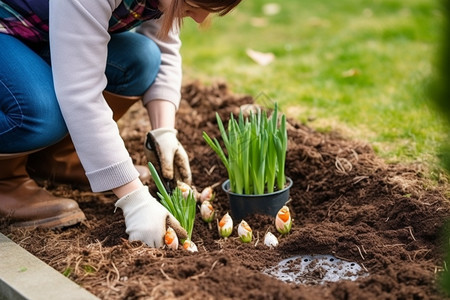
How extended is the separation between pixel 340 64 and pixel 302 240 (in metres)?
2.52

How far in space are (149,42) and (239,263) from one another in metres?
1.20

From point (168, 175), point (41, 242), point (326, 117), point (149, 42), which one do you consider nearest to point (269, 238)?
point (168, 175)

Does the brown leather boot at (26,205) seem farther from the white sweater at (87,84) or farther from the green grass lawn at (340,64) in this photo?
the green grass lawn at (340,64)

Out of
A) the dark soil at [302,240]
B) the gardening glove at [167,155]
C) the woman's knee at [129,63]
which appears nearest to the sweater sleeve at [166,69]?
the woman's knee at [129,63]

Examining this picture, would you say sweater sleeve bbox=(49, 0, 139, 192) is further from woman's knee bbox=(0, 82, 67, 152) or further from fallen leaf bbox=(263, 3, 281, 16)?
fallen leaf bbox=(263, 3, 281, 16)

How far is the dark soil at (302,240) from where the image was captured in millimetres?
1948

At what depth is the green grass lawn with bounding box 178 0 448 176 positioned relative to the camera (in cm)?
349

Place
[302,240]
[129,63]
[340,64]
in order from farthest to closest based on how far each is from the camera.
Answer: [340,64] → [129,63] → [302,240]

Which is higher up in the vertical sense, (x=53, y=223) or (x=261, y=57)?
(x=53, y=223)

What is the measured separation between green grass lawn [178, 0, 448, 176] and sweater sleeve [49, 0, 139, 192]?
28.7 inches

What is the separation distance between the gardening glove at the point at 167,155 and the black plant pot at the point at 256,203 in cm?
30

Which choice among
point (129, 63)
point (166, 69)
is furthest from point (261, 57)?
point (129, 63)

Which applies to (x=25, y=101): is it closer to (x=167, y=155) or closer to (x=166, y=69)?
(x=167, y=155)

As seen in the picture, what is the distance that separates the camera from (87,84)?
7.42ft
